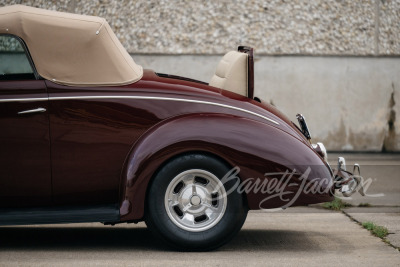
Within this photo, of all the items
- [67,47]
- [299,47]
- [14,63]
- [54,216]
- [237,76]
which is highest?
[67,47]

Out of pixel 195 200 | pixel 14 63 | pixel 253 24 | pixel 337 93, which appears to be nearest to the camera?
pixel 195 200

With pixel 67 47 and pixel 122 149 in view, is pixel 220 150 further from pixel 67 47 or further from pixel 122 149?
pixel 67 47

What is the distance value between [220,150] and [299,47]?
591cm

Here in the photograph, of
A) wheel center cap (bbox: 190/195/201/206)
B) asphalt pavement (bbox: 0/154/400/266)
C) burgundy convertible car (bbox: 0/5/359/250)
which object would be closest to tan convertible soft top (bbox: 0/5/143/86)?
burgundy convertible car (bbox: 0/5/359/250)

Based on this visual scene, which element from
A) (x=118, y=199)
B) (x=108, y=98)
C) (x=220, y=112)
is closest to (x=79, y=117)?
(x=108, y=98)

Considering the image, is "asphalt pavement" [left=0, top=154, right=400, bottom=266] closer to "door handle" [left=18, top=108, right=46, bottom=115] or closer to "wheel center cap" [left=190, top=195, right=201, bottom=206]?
"wheel center cap" [left=190, top=195, right=201, bottom=206]

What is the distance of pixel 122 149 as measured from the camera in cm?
609

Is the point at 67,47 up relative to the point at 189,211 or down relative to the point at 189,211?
up

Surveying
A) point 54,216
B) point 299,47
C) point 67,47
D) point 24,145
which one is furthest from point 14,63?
point 299,47

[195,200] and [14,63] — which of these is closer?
[195,200]

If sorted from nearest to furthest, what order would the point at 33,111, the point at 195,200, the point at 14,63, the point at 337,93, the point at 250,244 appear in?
the point at 33,111
the point at 195,200
the point at 14,63
the point at 250,244
the point at 337,93

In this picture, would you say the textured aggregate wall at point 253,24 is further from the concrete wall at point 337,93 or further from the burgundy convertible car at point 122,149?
the burgundy convertible car at point 122,149

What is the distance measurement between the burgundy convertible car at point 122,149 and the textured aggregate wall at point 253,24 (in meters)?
5.41

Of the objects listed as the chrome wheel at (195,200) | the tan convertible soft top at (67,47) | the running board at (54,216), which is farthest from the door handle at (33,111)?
the chrome wheel at (195,200)
